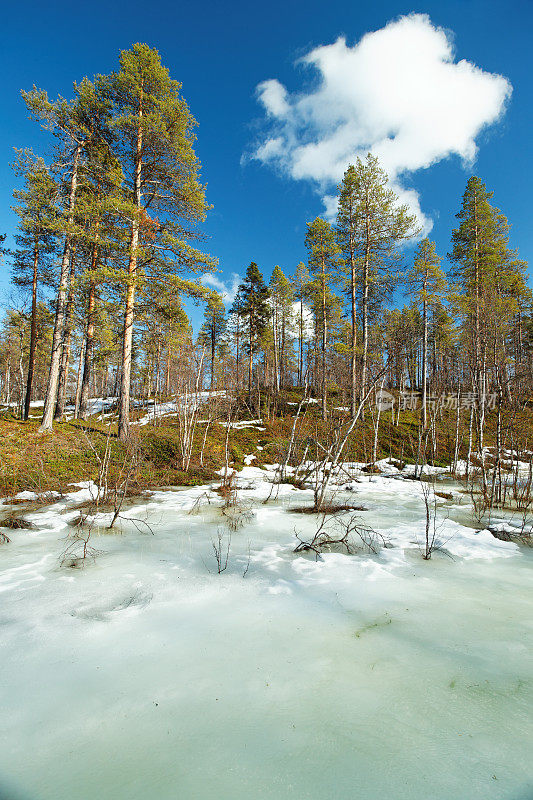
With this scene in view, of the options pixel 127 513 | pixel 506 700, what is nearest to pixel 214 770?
pixel 506 700

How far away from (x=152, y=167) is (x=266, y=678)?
49.8 feet

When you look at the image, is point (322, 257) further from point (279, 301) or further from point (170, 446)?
point (170, 446)

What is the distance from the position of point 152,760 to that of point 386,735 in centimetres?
127

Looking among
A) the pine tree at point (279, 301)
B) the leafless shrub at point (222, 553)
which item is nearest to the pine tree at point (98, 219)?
the leafless shrub at point (222, 553)

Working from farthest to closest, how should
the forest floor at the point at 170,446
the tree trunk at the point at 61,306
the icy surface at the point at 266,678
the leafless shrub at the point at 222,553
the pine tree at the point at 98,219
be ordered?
the tree trunk at the point at 61,306 → the pine tree at the point at 98,219 → the forest floor at the point at 170,446 → the leafless shrub at the point at 222,553 → the icy surface at the point at 266,678

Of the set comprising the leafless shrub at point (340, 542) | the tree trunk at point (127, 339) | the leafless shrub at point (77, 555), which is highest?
the tree trunk at point (127, 339)

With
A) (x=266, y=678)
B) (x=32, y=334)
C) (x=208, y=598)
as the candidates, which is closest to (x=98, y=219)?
(x=32, y=334)

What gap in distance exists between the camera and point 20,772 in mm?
1589

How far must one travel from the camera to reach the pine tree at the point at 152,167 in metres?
11.3

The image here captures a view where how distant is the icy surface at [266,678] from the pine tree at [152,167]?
891 centimetres

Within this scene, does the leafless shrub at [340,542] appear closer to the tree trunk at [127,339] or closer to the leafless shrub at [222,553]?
the leafless shrub at [222,553]

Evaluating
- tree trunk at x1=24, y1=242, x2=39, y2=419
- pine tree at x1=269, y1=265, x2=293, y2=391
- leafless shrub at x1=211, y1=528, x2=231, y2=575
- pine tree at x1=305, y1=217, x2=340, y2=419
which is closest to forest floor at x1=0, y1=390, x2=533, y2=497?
tree trunk at x1=24, y1=242, x2=39, y2=419

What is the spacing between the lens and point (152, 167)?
39.9 ft

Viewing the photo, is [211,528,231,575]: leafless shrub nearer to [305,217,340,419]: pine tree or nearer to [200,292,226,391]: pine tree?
[305,217,340,419]: pine tree
